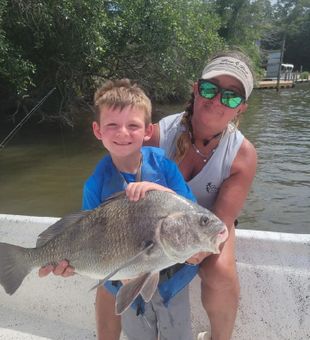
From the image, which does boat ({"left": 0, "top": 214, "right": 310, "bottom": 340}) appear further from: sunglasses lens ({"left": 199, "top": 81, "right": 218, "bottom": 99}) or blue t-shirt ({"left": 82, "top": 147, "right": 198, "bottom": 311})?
sunglasses lens ({"left": 199, "top": 81, "right": 218, "bottom": 99})

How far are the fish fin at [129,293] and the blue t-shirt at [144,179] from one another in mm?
511

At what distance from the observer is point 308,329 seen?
2941 millimetres

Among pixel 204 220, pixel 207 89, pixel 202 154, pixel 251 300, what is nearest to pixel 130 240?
pixel 204 220

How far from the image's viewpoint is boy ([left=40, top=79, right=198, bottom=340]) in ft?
7.47

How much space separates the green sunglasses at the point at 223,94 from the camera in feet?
9.13

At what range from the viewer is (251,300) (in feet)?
10.0

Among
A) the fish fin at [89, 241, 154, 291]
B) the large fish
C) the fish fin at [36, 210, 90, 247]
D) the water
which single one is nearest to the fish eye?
the large fish

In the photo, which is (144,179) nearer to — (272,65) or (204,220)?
(204,220)

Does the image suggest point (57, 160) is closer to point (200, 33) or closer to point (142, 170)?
point (200, 33)

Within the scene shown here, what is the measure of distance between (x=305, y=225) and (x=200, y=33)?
12.0 meters

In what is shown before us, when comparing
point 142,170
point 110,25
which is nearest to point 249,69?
point 142,170

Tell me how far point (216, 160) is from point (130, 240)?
1.05m

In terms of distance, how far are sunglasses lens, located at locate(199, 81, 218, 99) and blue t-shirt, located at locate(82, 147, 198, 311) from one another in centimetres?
64

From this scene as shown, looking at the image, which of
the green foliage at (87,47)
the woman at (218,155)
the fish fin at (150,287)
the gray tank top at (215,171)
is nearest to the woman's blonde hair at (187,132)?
the woman at (218,155)
